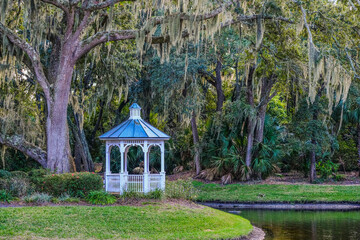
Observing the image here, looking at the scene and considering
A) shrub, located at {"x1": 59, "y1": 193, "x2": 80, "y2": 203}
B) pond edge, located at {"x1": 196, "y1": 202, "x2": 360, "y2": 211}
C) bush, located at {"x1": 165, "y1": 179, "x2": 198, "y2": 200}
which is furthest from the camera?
pond edge, located at {"x1": 196, "y1": 202, "x2": 360, "y2": 211}

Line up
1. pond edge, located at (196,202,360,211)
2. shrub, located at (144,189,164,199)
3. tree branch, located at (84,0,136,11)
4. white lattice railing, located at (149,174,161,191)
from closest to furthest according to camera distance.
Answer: shrub, located at (144,189,164,199) → white lattice railing, located at (149,174,161,191) → tree branch, located at (84,0,136,11) → pond edge, located at (196,202,360,211)

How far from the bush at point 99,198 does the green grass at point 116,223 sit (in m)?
0.76

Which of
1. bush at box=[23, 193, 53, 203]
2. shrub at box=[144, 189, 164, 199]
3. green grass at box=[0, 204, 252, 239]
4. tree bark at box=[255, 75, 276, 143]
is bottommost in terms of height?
green grass at box=[0, 204, 252, 239]

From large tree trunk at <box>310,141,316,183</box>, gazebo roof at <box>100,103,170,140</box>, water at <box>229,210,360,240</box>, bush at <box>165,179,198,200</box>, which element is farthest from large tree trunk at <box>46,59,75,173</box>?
large tree trunk at <box>310,141,316,183</box>

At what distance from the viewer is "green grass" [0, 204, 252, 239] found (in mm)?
11250

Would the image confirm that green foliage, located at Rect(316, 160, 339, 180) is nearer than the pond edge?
No

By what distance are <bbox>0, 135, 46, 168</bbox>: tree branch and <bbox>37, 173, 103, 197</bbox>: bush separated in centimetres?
217

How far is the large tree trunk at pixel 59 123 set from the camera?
16.2 m

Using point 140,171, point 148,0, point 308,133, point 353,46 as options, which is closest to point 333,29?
point 353,46

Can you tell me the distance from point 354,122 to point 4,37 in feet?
72.3

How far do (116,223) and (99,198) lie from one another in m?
2.26

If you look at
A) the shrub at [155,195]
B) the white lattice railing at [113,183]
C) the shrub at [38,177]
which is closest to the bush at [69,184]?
the shrub at [38,177]

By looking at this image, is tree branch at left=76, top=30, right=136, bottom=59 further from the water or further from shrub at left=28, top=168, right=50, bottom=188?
the water

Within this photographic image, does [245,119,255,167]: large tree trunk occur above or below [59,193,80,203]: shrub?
above
